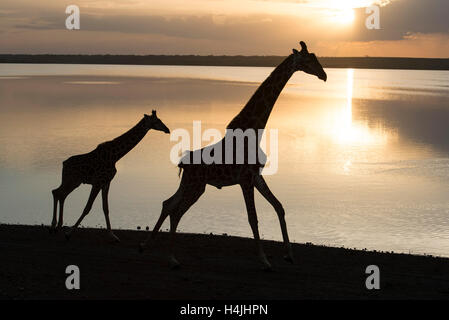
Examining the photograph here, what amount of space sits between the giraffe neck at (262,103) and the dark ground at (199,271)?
8.37 feet

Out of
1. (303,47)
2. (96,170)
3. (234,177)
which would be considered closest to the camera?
(234,177)

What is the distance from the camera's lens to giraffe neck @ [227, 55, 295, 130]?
12.9m

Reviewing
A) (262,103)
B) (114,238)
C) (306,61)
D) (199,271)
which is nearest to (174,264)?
(199,271)

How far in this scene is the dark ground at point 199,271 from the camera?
1090cm

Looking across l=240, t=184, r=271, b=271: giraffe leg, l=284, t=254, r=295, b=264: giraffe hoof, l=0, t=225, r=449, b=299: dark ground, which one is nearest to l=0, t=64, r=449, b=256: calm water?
l=0, t=225, r=449, b=299: dark ground

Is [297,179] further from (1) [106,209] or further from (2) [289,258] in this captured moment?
(2) [289,258]

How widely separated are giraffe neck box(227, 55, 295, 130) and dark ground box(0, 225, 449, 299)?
255 cm

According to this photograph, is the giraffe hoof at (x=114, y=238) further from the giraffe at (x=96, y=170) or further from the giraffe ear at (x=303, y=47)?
the giraffe ear at (x=303, y=47)

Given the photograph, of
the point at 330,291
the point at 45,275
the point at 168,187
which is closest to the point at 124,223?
the point at 168,187

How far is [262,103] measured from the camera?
13.1 metres

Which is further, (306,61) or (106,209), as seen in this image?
(106,209)

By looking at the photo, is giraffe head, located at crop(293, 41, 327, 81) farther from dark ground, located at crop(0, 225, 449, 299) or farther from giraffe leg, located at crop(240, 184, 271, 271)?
dark ground, located at crop(0, 225, 449, 299)

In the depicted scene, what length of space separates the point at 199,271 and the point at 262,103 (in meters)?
3.26
